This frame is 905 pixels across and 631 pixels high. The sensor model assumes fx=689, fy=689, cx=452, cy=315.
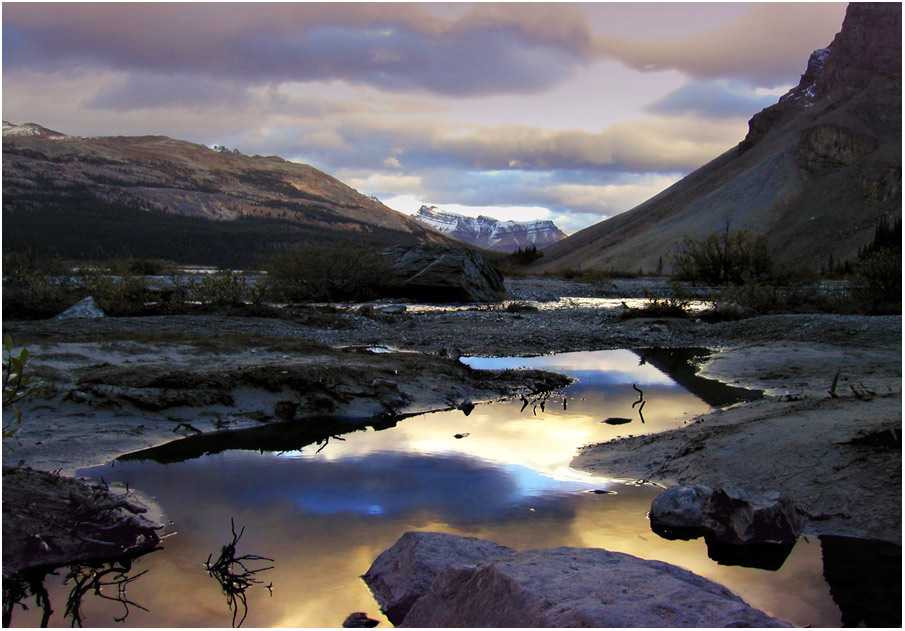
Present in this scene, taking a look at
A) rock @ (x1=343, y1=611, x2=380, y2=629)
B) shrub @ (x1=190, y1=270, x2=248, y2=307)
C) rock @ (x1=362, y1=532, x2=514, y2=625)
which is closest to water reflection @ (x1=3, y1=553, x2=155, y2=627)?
rock @ (x1=343, y1=611, x2=380, y2=629)

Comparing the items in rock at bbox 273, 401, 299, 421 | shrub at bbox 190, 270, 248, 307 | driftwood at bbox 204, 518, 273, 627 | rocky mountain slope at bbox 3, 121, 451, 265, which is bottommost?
driftwood at bbox 204, 518, 273, 627

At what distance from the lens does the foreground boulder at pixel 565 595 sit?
2498 mm

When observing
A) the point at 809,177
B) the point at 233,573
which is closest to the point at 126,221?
the point at 809,177

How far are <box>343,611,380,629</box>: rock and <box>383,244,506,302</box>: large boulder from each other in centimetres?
2198

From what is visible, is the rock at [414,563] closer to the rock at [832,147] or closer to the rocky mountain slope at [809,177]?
the rocky mountain slope at [809,177]

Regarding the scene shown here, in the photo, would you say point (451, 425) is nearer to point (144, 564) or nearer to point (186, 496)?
point (186, 496)

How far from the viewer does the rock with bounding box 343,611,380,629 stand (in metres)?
3.49

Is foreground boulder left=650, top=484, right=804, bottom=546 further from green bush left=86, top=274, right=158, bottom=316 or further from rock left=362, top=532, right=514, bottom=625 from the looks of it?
green bush left=86, top=274, right=158, bottom=316

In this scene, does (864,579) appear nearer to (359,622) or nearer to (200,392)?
(359,622)

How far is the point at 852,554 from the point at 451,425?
433 cm

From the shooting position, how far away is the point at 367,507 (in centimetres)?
524

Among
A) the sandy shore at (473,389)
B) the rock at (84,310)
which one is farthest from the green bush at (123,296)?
the sandy shore at (473,389)

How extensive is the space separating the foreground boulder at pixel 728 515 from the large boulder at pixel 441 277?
20700 mm

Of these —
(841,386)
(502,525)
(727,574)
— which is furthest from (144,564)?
(841,386)
